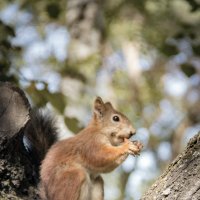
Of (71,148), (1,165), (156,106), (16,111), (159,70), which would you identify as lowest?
(156,106)

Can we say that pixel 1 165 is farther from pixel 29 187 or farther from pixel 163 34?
pixel 163 34

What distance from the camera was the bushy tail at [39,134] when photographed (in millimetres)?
3736

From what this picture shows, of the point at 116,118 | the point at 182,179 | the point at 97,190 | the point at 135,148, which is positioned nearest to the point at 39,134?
the point at 97,190

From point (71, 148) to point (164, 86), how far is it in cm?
877

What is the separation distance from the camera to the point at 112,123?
4551mm

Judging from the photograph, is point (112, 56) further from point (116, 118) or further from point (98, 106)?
point (116, 118)

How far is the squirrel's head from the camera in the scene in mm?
4419

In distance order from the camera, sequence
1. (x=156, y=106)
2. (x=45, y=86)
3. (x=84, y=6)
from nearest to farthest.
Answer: (x=45, y=86) → (x=84, y=6) → (x=156, y=106)

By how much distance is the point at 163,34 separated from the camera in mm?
5922

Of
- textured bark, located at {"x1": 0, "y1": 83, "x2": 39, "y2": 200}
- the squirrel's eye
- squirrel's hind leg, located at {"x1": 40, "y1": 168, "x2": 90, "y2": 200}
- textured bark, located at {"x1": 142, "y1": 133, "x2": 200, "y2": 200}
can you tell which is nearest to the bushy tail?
squirrel's hind leg, located at {"x1": 40, "y1": 168, "x2": 90, "y2": 200}

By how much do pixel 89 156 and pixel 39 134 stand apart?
16.2 inches

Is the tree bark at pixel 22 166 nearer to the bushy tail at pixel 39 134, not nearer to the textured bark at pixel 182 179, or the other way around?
the textured bark at pixel 182 179

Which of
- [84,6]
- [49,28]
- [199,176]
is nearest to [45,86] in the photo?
[199,176]

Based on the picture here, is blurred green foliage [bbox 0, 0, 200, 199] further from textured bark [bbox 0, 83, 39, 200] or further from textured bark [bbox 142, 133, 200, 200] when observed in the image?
textured bark [bbox 142, 133, 200, 200]
